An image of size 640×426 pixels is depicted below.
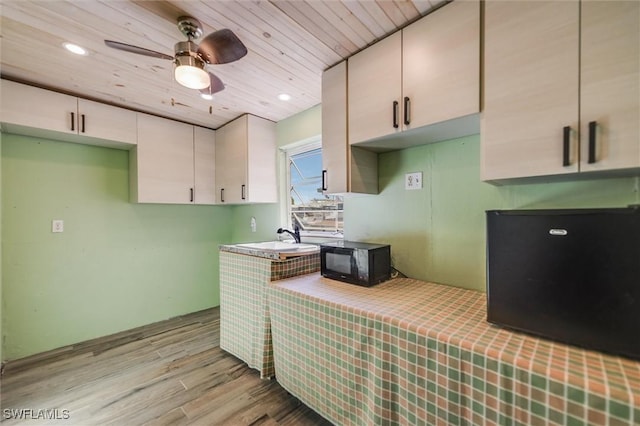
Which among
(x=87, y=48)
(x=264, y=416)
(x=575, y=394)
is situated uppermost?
(x=87, y=48)

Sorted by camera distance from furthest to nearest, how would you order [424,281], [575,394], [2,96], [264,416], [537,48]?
1. [2,96]
2. [424,281]
3. [264,416]
4. [537,48]
5. [575,394]

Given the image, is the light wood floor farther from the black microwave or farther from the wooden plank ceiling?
the wooden plank ceiling

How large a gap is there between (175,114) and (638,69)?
3284 millimetres

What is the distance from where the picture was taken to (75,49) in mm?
1623

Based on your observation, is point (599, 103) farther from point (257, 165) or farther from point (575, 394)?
point (257, 165)

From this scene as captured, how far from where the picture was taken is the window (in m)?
2.62

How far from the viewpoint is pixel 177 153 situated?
2.88 meters

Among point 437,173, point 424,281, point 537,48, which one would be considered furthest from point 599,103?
point 424,281

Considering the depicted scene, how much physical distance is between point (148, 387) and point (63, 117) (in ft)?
7.65

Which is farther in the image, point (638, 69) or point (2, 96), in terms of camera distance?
point (2, 96)

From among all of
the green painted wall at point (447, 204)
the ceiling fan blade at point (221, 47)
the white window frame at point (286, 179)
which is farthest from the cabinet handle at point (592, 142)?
the white window frame at point (286, 179)

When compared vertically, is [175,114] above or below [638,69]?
above

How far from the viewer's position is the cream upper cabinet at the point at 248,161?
278 cm

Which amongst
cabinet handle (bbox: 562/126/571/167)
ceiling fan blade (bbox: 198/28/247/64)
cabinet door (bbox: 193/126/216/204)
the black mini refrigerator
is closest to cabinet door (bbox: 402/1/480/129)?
cabinet handle (bbox: 562/126/571/167)
